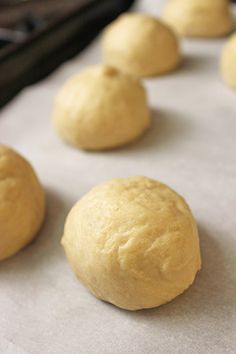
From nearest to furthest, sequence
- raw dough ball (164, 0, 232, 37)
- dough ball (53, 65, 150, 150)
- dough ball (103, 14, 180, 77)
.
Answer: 1. dough ball (53, 65, 150, 150)
2. dough ball (103, 14, 180, 77)
3. raw dough ball (164, 0, 232, 37)

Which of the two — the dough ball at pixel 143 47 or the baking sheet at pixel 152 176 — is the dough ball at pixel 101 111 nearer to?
the baking sheet at pixel 152 176

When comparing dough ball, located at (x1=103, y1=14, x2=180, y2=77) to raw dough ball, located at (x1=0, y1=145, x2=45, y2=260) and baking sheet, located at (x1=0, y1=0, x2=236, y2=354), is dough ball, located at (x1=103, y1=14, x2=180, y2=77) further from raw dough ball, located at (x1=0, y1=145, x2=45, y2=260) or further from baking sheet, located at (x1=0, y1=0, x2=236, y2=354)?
raw dough ball, located at (x1=0, y1=145, x2=45, y2=260)

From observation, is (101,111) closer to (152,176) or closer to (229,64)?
(152,176)

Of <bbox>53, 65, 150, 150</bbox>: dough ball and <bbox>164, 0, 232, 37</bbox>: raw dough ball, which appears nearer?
<bbox>53, 65, 150, 150</bbox>: dough ball

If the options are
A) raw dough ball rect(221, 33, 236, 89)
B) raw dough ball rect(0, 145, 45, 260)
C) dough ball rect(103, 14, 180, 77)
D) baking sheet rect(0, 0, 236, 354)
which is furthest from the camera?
dough ball rect(103, 14, 180, 77)

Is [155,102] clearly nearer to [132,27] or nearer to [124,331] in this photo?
[132,27]

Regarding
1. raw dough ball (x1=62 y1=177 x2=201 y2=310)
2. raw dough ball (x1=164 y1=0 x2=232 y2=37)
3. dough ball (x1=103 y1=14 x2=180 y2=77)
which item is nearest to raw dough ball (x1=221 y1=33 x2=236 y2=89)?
dough ball (x1=103 y1=14 x2=180 y2=77)
